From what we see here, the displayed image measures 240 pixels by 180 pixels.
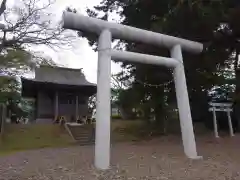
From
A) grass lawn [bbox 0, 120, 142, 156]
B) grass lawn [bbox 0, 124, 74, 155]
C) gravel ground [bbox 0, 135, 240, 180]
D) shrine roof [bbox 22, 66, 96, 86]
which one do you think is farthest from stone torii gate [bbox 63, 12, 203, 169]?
shrine roof [bbox 22, 66, 96, 86]

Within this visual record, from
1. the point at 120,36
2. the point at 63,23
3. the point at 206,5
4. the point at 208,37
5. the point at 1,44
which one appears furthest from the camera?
the point at 1,44

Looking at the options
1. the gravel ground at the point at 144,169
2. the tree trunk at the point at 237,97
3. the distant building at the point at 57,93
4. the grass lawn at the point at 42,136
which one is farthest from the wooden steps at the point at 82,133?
the gravel ground at the point at 144,169

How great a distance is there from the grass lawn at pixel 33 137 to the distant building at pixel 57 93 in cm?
558

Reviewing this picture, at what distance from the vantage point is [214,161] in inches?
332

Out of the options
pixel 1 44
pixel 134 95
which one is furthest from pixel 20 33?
pixel 134 95

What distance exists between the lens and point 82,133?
776 inches

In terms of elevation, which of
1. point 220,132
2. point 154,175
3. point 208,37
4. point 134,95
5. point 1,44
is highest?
point 1,44

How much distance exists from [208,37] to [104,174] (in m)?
7.30

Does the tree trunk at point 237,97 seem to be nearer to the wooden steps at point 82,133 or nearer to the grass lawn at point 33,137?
the wooden steps at point 82,133

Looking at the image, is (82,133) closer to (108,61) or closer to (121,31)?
(121,31)

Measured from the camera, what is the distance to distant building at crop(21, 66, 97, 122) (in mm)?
25422

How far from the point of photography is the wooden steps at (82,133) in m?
18.3

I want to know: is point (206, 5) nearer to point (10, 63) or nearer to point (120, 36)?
point (120, 36)

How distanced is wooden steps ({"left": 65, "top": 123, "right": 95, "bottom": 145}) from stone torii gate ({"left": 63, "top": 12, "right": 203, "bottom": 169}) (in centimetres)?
960
